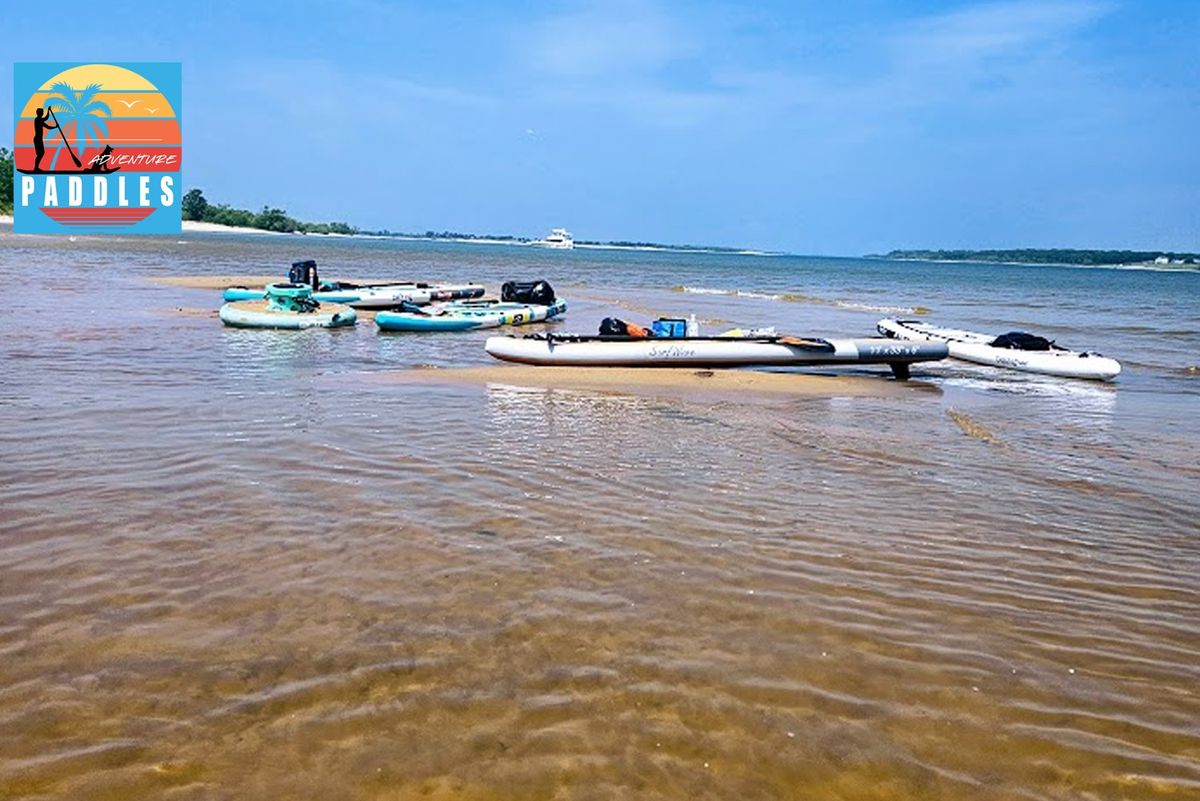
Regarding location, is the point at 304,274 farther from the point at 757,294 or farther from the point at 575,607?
the point at 575,607

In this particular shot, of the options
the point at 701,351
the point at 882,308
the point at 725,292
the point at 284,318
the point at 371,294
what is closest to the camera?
the point at 701,351

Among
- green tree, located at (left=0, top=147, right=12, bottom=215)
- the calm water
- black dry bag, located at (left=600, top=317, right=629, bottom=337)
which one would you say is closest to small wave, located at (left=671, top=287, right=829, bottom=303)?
black dry bag, located at (left=600, top=317, right=629, bottom=337)

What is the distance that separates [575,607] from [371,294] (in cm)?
2291

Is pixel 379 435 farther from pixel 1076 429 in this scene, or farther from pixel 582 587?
pixel 1076 429

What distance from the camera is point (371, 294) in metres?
26.3

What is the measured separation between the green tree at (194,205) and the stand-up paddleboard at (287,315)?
131 m

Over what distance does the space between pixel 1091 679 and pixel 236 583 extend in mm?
4225

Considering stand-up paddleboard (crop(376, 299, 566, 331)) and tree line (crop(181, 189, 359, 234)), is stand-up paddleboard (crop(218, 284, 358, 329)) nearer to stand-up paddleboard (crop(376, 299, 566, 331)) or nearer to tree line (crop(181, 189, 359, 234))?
stand-up paddleboard (crop(376, 299, 566, 331))

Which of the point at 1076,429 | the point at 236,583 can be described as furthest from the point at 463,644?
the point at 1076,429

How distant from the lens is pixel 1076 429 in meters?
11.3

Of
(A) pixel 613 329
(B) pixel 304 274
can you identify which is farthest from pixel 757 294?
(A) pixel 613 329

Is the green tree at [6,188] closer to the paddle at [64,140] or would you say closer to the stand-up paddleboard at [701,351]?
the paddle at [64,140]

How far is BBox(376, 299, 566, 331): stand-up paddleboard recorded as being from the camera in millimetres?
20031

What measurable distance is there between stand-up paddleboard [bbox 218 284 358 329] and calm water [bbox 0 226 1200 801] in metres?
9.20
